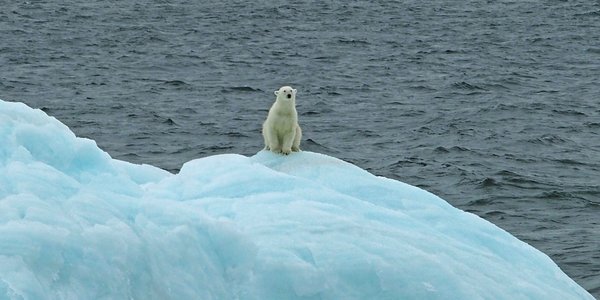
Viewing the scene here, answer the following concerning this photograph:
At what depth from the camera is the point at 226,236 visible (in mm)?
8898

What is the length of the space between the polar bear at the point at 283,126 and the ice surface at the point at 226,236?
35.4 inches

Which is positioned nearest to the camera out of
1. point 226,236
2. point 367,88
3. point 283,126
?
point 226,236

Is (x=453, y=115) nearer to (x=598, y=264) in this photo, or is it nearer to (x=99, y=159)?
(x=598, y=264)

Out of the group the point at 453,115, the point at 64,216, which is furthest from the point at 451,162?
the point at 64,216

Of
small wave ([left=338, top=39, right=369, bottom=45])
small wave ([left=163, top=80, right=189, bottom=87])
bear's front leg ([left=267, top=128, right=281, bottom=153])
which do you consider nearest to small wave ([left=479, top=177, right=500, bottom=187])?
bear's front leg ([left=267, top=128, right=281, bottom=153])

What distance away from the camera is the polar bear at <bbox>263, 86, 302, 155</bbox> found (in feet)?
39.3

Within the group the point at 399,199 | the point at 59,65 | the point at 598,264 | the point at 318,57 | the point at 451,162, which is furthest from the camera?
the point at 318,57

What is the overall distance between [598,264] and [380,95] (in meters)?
15.3

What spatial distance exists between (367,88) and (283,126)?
20.8 meters

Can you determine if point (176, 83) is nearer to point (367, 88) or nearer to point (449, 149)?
point (367, 88)

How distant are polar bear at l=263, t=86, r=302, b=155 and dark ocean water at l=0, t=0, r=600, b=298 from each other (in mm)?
6028

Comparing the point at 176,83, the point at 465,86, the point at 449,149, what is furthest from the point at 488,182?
the point at 176,83

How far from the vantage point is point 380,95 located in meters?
31.6

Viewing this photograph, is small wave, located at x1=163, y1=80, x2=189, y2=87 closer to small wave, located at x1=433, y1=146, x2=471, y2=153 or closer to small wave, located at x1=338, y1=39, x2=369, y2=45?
small wave, located at x1=433, y1=146, x2=471, y2=153
